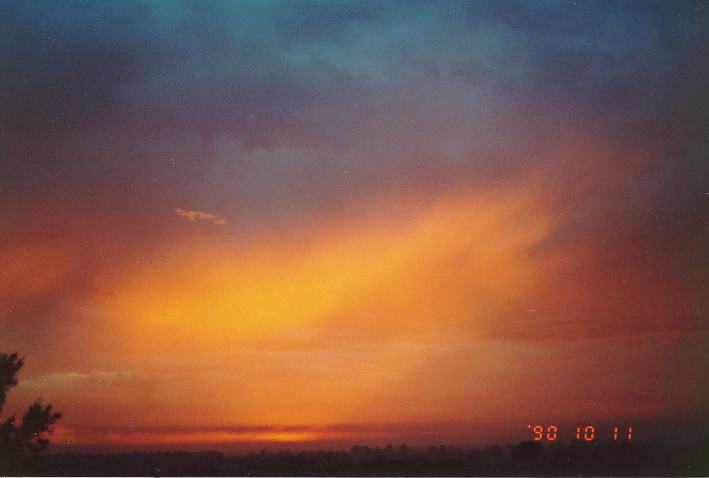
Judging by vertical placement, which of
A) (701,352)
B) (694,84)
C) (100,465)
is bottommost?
(100,465)

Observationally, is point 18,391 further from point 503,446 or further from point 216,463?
point 503,446

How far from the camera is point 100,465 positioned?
529 centimetres

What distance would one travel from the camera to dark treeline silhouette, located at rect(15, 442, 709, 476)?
5.29 metres

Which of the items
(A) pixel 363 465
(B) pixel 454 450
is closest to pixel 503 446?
(B) pixel 454 450

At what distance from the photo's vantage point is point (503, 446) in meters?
5.36

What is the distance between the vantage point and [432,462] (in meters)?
5.32

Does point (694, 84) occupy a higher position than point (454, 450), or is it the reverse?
point (694, 84)

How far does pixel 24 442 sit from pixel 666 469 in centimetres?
410

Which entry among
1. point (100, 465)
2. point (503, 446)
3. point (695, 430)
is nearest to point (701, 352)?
point (695, 430)
